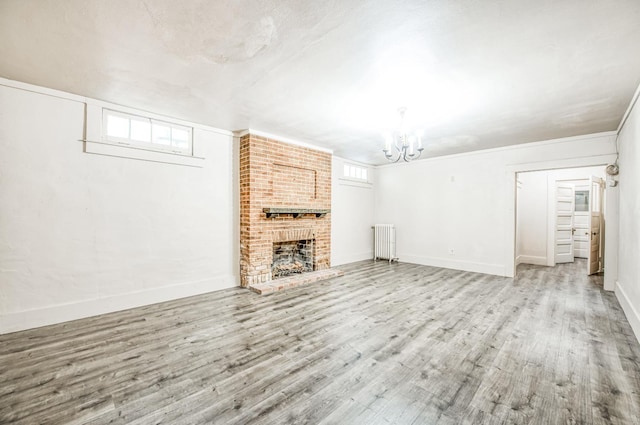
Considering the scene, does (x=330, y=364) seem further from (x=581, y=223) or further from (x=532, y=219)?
(x=581, y=223)

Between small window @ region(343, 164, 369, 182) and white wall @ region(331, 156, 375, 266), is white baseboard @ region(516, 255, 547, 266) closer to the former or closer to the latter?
white wall @ region(331, 156, 375, 266)

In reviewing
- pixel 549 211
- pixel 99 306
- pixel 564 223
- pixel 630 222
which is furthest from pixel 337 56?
pixel 564 223

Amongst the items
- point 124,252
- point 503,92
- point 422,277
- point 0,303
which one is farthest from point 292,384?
point 422,277

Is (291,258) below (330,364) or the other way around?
the other way around

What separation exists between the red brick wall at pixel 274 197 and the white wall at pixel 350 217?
0.62 metres

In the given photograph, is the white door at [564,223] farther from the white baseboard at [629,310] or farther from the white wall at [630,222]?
the white baseboard at [629,310]

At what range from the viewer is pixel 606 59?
92.2 inches

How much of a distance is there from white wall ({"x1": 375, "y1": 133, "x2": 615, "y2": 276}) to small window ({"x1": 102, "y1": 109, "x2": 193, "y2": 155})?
16.6 feet

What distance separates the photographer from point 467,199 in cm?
596

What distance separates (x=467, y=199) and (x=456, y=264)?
146 centimetres

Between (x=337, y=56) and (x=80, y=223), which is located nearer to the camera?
(x=337, y=56)

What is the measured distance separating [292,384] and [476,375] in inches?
56.1

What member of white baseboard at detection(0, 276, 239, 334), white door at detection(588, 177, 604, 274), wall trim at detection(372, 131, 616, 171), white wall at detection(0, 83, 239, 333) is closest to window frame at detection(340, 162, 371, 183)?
wall trim at detection(372, 131, 616, 171)

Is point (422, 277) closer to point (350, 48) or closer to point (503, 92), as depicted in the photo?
point (503, 92)
